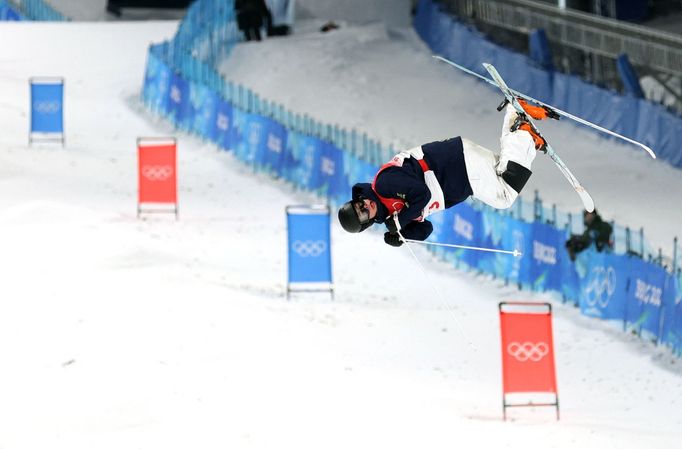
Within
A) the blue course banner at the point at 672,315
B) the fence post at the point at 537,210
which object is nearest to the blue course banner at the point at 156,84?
the fence post at the point at 537,210

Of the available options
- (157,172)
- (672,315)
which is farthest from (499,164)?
(157,172)

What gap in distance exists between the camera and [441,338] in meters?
19.7

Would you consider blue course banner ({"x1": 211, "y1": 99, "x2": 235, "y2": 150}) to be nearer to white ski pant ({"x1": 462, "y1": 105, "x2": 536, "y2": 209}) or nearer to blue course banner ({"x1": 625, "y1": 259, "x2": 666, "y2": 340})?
blue course banner ({"x1": 625, "y1": 259, "x2": 666, "y2": 340})

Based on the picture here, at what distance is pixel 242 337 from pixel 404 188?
6989mm

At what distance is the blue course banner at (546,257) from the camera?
70.2 ft

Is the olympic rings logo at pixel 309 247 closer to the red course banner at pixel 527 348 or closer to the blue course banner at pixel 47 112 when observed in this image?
the red course banner at pixel 527 348

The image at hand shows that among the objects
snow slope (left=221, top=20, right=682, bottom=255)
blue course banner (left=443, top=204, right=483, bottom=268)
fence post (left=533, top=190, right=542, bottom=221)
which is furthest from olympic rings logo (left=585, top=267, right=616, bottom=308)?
snow slope (left=221, top=20, right=682, bottom=255)

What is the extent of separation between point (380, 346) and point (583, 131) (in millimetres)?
14812

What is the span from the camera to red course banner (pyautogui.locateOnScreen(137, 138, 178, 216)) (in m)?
23.8

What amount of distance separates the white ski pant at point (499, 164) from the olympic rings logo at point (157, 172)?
1308cm

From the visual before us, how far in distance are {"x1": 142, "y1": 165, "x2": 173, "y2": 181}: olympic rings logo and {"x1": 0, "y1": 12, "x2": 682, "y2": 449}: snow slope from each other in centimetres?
80

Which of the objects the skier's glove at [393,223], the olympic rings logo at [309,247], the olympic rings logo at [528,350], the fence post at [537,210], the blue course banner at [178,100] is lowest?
the olympic rings logo at [528,350]

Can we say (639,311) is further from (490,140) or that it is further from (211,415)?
(490,140)

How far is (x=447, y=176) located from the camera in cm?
1160
